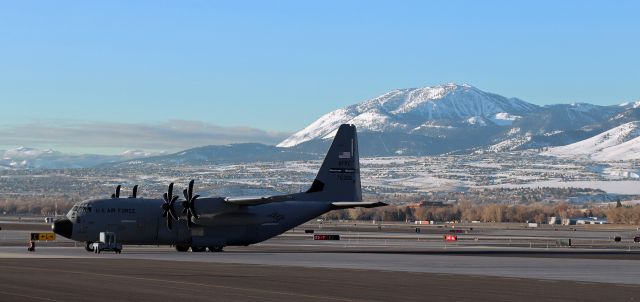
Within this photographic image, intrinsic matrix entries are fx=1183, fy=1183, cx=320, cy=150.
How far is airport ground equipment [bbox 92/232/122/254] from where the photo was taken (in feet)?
262

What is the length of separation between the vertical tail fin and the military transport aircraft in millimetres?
1622

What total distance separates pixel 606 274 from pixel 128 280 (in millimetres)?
24219

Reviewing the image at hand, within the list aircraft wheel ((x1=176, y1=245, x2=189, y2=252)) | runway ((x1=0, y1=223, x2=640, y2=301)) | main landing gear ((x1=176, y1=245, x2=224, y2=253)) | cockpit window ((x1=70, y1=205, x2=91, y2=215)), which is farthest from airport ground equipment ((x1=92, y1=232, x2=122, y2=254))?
main landing gear ((x1=176, y1=245, x2=224, y2=253))

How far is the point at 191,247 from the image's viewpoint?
84688mm

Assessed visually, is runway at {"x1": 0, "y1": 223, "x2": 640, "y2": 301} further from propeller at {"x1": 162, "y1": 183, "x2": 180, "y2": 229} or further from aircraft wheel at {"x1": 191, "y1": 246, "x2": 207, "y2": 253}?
aircraft wheel at {"x1": 191, "y1": 246, "x2": 207, "y2": 253}

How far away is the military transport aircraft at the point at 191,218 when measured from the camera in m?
82.2

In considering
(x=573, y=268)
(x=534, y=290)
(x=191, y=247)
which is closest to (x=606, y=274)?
(x=573, y=268)

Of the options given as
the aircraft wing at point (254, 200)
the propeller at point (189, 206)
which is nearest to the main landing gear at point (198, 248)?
the propeller at point (189, 206)

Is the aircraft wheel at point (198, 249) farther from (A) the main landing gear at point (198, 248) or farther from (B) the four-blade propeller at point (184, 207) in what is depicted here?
(B) the four-blade propeller at point (184, 207)

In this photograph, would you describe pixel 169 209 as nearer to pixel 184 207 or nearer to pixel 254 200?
pixel 184 207

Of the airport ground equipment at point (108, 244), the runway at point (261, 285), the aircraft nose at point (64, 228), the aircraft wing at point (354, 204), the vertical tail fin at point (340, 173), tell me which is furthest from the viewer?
the vertical tail fin at point (340, 173)

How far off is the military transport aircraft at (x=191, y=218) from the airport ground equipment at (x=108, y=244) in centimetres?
158

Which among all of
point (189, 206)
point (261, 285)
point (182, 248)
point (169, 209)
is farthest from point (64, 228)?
point (261, 285)

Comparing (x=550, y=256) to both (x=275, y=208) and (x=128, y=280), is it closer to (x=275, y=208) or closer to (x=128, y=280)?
(x=275, y=208)
